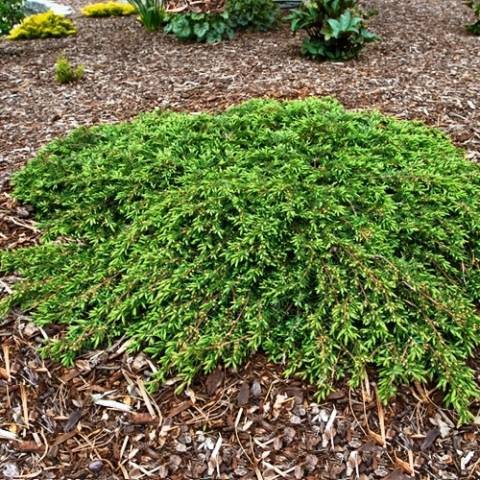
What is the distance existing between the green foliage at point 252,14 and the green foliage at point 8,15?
7.41 feet

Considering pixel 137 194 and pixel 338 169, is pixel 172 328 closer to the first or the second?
pixel 137 194

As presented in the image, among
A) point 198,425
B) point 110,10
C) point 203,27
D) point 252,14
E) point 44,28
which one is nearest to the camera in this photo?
point 198,425

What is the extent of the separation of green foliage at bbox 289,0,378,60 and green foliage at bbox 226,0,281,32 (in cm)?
86

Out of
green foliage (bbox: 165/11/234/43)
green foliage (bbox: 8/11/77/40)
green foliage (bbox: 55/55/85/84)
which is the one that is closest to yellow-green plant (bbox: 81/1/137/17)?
green foliage (bbox: 8/11/77/40)

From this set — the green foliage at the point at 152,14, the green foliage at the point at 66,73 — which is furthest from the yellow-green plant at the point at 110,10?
the green foliage at the point at 66,73

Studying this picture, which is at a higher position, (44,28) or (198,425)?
(198,425)

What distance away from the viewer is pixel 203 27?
566cm

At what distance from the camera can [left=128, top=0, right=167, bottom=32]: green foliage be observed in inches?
244

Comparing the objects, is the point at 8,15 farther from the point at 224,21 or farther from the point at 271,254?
the point at 271,254

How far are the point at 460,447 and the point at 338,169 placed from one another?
3.93 ft

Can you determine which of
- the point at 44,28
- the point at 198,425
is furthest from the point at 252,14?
the point at 198,425

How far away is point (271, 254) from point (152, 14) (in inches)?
197

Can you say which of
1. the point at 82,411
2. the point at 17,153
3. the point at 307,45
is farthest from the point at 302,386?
the point at 307,45

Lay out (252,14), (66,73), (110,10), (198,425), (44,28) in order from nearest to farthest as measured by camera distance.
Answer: (198,425) → (66,73) → (252,14) → (44,28) → (110,10)
